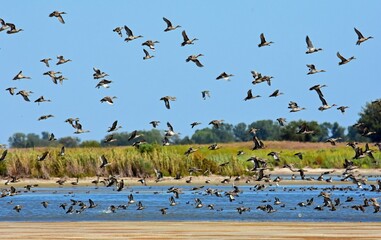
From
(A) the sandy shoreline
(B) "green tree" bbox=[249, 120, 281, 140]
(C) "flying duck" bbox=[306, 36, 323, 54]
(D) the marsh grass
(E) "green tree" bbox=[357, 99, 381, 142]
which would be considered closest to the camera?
(A) the sandy shoreline

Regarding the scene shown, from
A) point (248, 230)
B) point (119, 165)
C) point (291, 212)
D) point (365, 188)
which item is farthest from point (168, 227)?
point (119, 165)

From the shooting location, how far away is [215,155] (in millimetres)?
78500

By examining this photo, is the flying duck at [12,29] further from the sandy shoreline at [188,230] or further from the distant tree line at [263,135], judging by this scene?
the distant tree line at [263,135]

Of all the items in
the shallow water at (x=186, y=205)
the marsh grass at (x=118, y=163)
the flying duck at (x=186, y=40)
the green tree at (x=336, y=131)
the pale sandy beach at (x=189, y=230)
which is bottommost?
the pale sandy beach at (x=189, y=230)

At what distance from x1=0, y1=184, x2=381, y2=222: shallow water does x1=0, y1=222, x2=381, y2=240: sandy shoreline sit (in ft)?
8.89

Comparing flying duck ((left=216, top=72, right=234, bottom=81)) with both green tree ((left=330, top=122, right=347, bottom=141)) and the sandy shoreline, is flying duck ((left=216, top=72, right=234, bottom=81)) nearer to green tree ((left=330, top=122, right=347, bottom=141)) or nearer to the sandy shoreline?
the sandy shoreline

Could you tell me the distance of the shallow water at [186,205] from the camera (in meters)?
43.6

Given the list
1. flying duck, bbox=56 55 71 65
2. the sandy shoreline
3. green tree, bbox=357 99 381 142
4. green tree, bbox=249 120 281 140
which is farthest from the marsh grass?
green tree, bbox=249 120 281 140

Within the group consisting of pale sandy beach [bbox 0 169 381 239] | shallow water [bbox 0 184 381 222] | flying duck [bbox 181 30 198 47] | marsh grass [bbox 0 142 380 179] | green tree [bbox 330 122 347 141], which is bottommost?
pale sandy beach [bbox 0 169 381 239]

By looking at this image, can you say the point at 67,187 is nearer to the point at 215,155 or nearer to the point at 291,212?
the point at 215,155

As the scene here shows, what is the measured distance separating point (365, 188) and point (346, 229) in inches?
969

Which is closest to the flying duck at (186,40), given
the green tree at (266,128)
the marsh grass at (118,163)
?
the marsh grass at (118,163)

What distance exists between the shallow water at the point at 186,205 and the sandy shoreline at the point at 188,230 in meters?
2.71

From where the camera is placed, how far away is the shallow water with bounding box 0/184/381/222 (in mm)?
43603
